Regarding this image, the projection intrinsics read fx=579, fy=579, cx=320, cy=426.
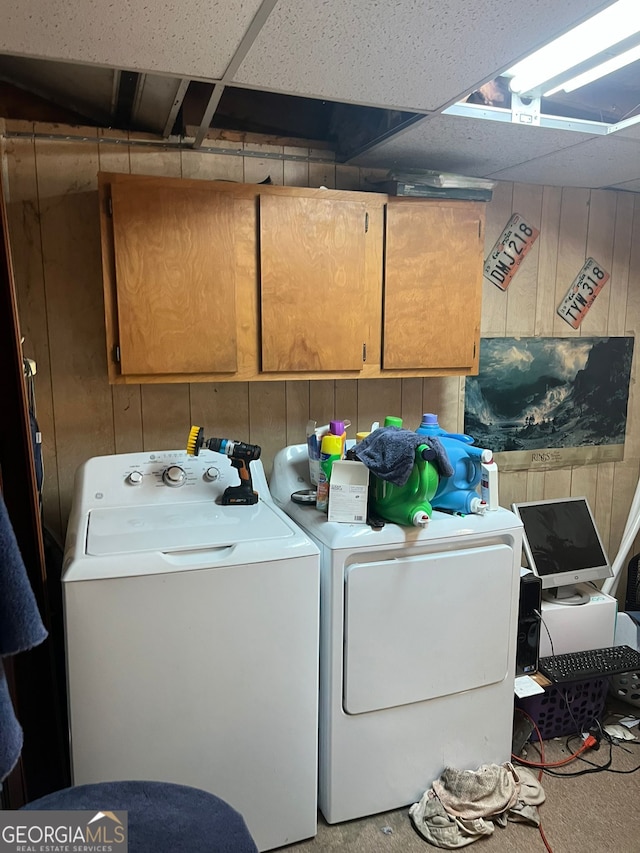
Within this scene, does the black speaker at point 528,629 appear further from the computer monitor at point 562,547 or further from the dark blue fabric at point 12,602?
the dark blue fabric at point 12,602

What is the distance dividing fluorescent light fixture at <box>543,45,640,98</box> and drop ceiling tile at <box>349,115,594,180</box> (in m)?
0.14

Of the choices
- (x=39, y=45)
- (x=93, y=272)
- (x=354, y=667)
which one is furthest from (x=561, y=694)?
(x=39, y=45)

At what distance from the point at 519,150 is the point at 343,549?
160cm

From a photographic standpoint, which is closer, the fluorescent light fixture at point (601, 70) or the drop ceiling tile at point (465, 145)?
the fluorescent light fixture at point (601, 70)

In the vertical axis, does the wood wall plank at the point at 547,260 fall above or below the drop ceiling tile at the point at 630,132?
below

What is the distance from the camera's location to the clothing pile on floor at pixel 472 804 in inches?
71.2

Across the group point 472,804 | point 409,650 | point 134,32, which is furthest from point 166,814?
point 134,32

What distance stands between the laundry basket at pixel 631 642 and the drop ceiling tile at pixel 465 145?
6.50 ft

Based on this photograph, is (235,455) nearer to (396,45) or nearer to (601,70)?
(396,45)

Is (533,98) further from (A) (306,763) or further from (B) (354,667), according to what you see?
(A) (306,763)

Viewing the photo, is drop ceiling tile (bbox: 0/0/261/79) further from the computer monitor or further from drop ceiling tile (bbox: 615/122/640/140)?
the computer monitor

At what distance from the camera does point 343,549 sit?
1734mm

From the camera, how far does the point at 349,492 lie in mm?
1826

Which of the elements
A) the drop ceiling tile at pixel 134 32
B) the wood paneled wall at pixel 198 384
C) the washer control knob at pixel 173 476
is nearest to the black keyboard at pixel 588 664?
the wood paneled wall at pixel 198 384
